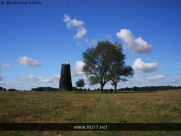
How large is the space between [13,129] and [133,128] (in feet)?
18.1

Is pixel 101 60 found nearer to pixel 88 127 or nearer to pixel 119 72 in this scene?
pixel 119 72

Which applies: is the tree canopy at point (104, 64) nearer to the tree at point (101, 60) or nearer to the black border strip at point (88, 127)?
the tree at point (101, 60)

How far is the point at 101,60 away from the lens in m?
64.2

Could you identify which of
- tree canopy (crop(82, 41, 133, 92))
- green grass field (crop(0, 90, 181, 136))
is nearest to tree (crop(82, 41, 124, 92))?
tree canopy (crop(82, 41, 133, 92))

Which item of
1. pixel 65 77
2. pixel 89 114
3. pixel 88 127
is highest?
pixel 65 77

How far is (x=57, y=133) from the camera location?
9.19 meters

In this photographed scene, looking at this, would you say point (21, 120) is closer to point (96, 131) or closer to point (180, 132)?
point (96, 131)

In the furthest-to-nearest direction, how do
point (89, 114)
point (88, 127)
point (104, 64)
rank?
point (104, 64), point (89, 114), point (88, 127)

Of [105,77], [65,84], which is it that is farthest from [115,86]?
[65,84]

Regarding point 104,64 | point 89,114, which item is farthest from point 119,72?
point 89,114

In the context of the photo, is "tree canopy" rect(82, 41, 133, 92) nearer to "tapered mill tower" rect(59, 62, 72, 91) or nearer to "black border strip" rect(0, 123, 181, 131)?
"tapered mill tower" rect(59, 62, 72, 91)

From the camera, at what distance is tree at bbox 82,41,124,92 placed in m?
63.5

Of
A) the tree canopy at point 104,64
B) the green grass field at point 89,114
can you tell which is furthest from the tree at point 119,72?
the green grass field at point 89,114

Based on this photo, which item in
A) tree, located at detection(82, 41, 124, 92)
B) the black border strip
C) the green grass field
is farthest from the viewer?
tree, located at detection(82, 41, 124, 92)
